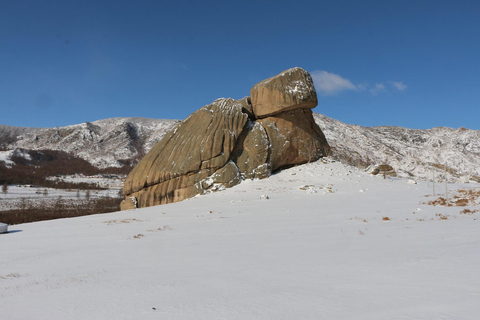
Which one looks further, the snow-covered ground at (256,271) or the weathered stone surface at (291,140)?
the weathered stone surface at (291,140)

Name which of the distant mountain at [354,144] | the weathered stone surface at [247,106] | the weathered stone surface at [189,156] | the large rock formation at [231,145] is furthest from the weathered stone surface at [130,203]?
the distant mountain at [354,144]

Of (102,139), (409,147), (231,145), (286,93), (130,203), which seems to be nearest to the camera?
(231,145)

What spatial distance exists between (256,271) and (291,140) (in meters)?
16.6

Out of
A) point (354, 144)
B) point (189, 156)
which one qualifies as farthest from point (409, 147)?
point (189, 156)

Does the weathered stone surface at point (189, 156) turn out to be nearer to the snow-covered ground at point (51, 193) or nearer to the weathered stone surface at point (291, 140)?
the weathered stone surface at point (291, 140)

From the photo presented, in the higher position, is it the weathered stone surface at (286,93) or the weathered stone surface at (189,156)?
the weathered stone surface at (286,93)

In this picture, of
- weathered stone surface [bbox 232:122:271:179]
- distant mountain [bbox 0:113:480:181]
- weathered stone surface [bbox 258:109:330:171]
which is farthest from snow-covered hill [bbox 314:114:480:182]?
weathered stone surface [bbox 232:122:271:179]

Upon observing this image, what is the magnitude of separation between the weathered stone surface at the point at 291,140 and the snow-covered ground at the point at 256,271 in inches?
464

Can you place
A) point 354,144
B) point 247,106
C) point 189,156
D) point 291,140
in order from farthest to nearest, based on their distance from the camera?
point 354,144 → point 247,106 → point 291,140 → point 189,156

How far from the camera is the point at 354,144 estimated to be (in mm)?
65062

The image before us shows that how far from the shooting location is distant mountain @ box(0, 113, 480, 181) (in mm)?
44781

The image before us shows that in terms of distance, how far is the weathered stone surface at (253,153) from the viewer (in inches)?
729

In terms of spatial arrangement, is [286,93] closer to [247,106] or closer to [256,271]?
[247,106]

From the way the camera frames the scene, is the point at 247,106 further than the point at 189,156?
Yes
